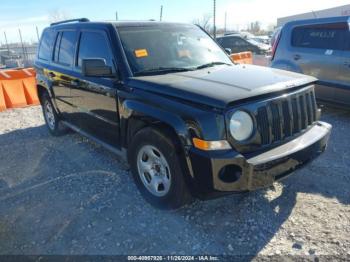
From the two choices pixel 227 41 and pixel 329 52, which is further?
pixel 227 41

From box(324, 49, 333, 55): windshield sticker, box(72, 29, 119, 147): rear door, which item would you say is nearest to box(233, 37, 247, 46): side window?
box(324, 49, 333, 55): windshield sticker

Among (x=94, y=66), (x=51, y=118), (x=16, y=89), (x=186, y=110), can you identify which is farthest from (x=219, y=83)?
(x=16, y=89)

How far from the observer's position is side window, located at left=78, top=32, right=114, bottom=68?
3.98m

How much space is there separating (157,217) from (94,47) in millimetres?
2307

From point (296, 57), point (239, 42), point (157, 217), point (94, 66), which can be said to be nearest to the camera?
point (157, 217)

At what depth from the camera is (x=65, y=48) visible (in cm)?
514

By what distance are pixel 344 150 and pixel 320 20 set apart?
3.15 meters

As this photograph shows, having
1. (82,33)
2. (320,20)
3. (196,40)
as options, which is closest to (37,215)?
(82,33)

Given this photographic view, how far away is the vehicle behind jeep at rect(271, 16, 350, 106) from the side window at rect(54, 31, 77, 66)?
15.3 feet

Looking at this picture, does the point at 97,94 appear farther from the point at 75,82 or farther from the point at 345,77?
the point at 345,77

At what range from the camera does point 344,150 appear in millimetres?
5074

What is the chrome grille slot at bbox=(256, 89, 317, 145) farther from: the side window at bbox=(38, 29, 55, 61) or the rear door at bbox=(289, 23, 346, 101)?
the side window at bbox=(38, 29, 55, 61)

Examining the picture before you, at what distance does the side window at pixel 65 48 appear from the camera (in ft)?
16.0

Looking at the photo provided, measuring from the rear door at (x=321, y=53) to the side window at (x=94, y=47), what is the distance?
15.2 feet
